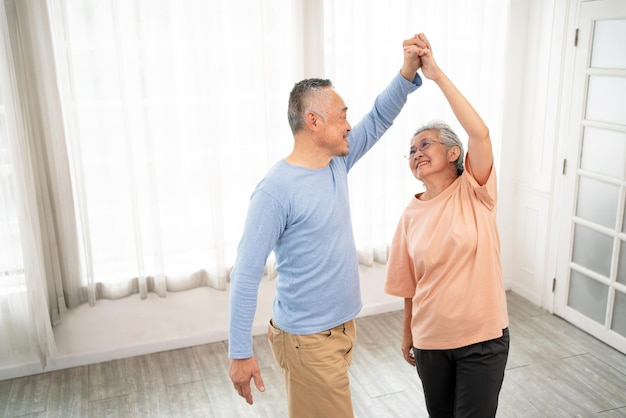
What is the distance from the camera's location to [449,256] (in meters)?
2.04

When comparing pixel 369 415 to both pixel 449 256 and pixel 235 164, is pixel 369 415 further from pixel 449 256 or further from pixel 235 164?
pixel 235 164

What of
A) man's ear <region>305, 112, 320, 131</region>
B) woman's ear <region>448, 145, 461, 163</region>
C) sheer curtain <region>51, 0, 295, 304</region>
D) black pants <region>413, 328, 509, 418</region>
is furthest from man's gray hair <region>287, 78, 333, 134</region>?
sheer curtain <region>51, 0, 295, 304</region>

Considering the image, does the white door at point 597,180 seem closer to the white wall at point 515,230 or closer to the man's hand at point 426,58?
the white wall at point 515,230

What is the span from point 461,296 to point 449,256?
0.45ft

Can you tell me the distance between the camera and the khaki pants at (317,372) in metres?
2.04

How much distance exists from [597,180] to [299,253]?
240cm

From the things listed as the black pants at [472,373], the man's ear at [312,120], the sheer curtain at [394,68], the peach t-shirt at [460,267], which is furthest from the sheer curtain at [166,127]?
the black pants at [472,373]

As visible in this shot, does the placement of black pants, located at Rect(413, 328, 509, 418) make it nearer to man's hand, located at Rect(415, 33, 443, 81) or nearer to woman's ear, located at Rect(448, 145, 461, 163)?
woman's ear, located at Rect(448, 145, 461, 163)

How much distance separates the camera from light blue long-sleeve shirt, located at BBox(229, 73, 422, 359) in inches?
75.3

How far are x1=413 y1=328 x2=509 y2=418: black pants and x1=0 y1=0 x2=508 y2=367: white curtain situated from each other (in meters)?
1.85

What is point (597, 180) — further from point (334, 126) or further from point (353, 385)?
point (334, 126)

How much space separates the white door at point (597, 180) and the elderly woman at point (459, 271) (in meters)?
1.80

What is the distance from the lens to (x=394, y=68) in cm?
382

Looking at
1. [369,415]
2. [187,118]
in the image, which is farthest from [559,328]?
[187,118]
